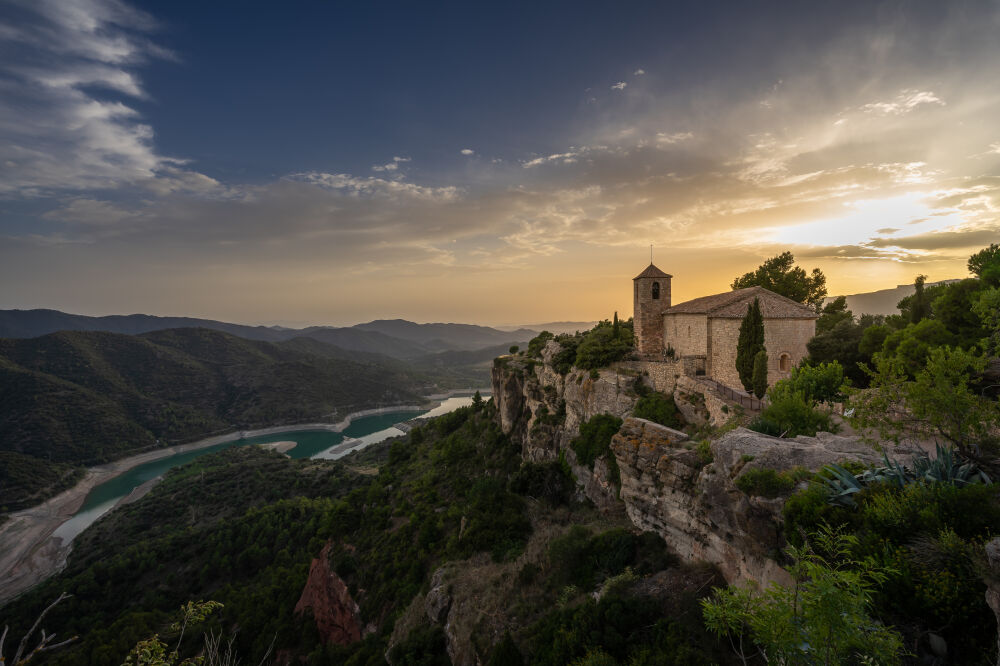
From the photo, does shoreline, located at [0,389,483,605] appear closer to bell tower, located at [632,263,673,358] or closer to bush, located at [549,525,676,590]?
bush, located at [549,525,676,590]

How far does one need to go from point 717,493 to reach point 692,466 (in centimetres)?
204

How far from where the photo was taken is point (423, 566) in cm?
2500

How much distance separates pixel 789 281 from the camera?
1326 inches

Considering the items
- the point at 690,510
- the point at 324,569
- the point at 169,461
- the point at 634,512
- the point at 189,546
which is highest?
the point at 690,510

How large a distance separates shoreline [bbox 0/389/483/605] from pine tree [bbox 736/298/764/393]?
73907mm

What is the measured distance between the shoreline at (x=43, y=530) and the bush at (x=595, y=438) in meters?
63.9

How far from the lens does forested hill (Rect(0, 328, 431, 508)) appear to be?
260ft

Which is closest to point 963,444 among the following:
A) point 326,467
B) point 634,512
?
point 634,512

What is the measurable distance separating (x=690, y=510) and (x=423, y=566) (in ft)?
61.7

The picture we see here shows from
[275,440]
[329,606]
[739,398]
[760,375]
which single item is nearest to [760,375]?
[760,375]

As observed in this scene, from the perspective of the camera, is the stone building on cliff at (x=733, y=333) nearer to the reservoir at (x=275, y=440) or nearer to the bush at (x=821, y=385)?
the bush at (x=821, y=385)

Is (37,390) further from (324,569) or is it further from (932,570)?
(932,570)

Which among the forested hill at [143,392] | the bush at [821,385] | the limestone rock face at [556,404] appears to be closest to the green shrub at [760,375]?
the bush at [821,385]

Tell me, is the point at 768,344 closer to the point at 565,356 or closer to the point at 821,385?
the point at 821,385
